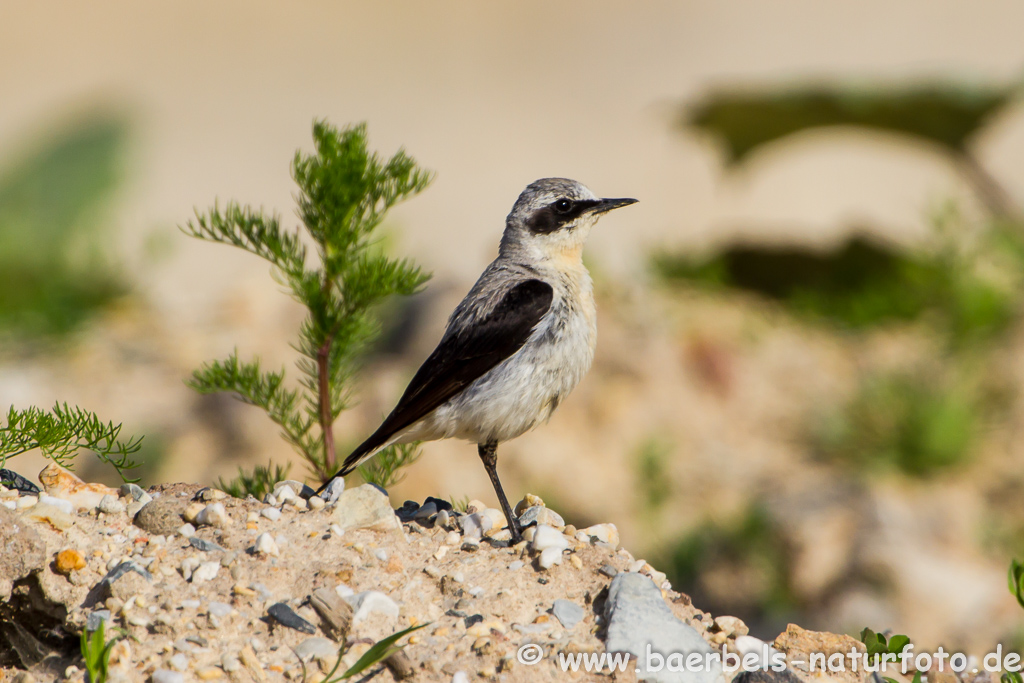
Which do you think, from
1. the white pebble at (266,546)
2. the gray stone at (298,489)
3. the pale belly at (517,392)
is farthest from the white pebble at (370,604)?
the pale belly at (517,392)

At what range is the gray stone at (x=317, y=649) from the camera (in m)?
2.98

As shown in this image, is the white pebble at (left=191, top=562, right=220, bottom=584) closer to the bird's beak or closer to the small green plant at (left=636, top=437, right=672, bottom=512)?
the bird's beak

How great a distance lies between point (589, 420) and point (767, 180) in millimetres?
9410

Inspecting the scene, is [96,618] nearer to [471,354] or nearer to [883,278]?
[471,354]

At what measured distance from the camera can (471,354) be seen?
169 inches

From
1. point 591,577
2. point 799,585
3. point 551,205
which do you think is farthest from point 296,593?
point 799,585

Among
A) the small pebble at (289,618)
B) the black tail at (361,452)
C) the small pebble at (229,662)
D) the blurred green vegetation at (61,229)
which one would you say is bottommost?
the small pebble at (229,662)

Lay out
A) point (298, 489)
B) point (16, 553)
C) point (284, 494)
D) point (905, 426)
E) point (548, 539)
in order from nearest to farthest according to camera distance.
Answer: point (16, 553)
point (548, 539)
point (284, 494)
point (298, 489)
point (905, 426)

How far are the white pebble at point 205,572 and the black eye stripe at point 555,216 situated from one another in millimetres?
2360

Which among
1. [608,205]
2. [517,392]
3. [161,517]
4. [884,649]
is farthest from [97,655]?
[608,205]

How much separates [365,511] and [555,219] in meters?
1.90

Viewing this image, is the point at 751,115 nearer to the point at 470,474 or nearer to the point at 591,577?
the point at 470,474

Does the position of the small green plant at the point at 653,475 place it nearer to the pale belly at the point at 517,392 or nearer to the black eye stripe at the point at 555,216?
the black eye stripe at the point at 555,216

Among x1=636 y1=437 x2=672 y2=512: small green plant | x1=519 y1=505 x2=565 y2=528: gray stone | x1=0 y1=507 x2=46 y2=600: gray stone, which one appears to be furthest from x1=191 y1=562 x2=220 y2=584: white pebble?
x1=636 y1=437 x2=672 y2=512: small green plant
